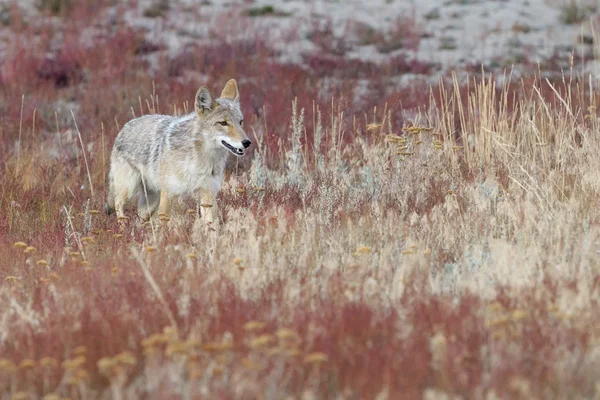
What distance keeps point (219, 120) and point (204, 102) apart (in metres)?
0.24

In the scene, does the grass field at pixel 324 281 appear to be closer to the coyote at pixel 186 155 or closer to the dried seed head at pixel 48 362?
the dried seed head at pixel 48 362

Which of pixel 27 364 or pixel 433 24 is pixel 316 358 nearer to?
pixel 27 364

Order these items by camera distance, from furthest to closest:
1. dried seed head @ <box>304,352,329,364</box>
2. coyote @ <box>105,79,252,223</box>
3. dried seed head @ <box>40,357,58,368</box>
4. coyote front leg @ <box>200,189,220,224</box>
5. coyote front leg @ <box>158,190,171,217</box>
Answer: coyote front leg @ <box>158,190,171,217</box>, coyote @ <box>105,79,252,223</box>, coyote front leg @ <box>200,189,220,224</box>, dried seed head @ <box>40,357,58,368</box>, dried seed head @ <box>304,352,329,364</box>

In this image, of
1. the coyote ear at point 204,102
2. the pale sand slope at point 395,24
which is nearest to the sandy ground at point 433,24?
the pale sand slope at point 395,24

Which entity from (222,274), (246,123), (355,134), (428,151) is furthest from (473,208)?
(246,123)

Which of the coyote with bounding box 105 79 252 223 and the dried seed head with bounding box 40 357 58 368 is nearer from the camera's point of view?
the dried seed head with bounding box 40 357 58 368

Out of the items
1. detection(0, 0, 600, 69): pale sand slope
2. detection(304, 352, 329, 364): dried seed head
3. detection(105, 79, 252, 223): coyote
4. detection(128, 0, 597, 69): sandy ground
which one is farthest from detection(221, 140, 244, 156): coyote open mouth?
detection(128, 0, 597, 69): sandy ground

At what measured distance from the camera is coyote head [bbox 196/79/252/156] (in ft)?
25.5

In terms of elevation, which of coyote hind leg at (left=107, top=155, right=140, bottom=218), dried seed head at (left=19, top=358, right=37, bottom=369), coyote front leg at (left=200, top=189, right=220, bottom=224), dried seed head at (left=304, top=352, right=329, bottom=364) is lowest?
coyote hind leg at (left=107, top=155, right=140, bottom=218)

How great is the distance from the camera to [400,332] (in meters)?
4.28

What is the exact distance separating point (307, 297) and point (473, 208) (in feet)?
7.83

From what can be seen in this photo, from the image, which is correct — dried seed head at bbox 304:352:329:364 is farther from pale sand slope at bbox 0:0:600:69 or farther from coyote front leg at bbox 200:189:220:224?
pale sand slope at bbox 0:0:600:69

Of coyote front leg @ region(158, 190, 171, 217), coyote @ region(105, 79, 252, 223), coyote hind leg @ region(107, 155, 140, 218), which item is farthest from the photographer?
coyote hind leg @ region(107, 155, 140, 218)

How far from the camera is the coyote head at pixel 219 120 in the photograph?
7758mm
